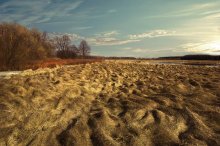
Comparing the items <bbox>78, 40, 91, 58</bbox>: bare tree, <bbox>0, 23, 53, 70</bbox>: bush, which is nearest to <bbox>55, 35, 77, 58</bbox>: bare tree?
<bbox>78, 40, 91, 58</bbox>: bare tree

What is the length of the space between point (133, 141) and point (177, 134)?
0.99 metres

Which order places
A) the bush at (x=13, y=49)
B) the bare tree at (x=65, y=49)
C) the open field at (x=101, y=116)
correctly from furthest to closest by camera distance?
1. the bare tree at (x=65, y=49)
2. the bush at (x=13, y=49)
3. the open field at (x=101, y=116)

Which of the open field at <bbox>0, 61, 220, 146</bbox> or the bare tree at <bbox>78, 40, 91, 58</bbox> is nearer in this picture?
the open field at <bbox>0, 61, 220, 146</bbox>

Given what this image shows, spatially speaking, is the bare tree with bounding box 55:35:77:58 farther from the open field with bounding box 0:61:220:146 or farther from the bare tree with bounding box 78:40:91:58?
the open field with bounding box 0:61:220:146

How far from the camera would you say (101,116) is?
6.75m

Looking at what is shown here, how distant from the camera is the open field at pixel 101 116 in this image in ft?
18.5

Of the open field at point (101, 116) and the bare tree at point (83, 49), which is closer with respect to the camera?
the open field at point (101, 116)

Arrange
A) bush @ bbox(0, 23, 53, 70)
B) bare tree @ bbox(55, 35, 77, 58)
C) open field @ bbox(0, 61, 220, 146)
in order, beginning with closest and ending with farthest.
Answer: open field @ bbox(0, 61, 220, 146)
bush @ bbox(0, 23, 53, 70)
bare tree @ bbox(55, 35, 77, 58)

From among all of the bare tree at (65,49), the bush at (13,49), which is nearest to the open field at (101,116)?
the bush at (13,49)

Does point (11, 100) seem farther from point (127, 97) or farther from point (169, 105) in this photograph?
point (169, 105)

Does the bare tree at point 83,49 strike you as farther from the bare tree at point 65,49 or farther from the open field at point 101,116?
the open field at point 101,116

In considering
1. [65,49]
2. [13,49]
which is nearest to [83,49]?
[65,49]

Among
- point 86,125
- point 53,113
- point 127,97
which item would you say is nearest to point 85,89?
point 127,97

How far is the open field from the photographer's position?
18.5ft
